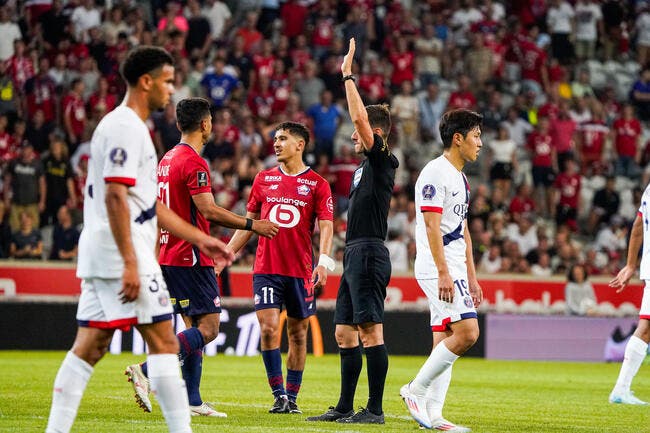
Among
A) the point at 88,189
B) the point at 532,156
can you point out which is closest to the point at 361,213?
the point at 88,189

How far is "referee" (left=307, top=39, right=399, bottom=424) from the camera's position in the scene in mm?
9742

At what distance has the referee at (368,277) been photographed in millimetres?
9742

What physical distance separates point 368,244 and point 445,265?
3.87ft

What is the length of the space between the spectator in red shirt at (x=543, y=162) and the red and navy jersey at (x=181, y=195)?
18044mm

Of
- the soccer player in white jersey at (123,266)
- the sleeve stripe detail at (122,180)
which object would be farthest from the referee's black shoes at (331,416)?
the sleeve stripe detail at (122,180)

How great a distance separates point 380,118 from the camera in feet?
32.4

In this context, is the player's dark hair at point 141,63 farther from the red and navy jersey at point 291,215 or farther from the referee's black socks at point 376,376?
the red and navy jersey at point 291,215

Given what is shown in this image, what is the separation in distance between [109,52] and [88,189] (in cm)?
1789

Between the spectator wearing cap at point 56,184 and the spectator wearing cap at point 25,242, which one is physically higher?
the spectator wearing cap at point 56,184

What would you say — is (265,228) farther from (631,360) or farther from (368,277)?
(631,360)

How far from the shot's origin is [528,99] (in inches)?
1110

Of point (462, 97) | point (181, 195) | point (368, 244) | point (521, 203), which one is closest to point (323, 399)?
point (368, 244)

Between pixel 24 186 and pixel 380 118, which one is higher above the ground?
pixel 380 118

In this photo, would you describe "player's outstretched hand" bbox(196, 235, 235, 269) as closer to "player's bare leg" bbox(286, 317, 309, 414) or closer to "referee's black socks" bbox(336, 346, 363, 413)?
"referee's black socks" bbox(336, 346, 363, 413)
